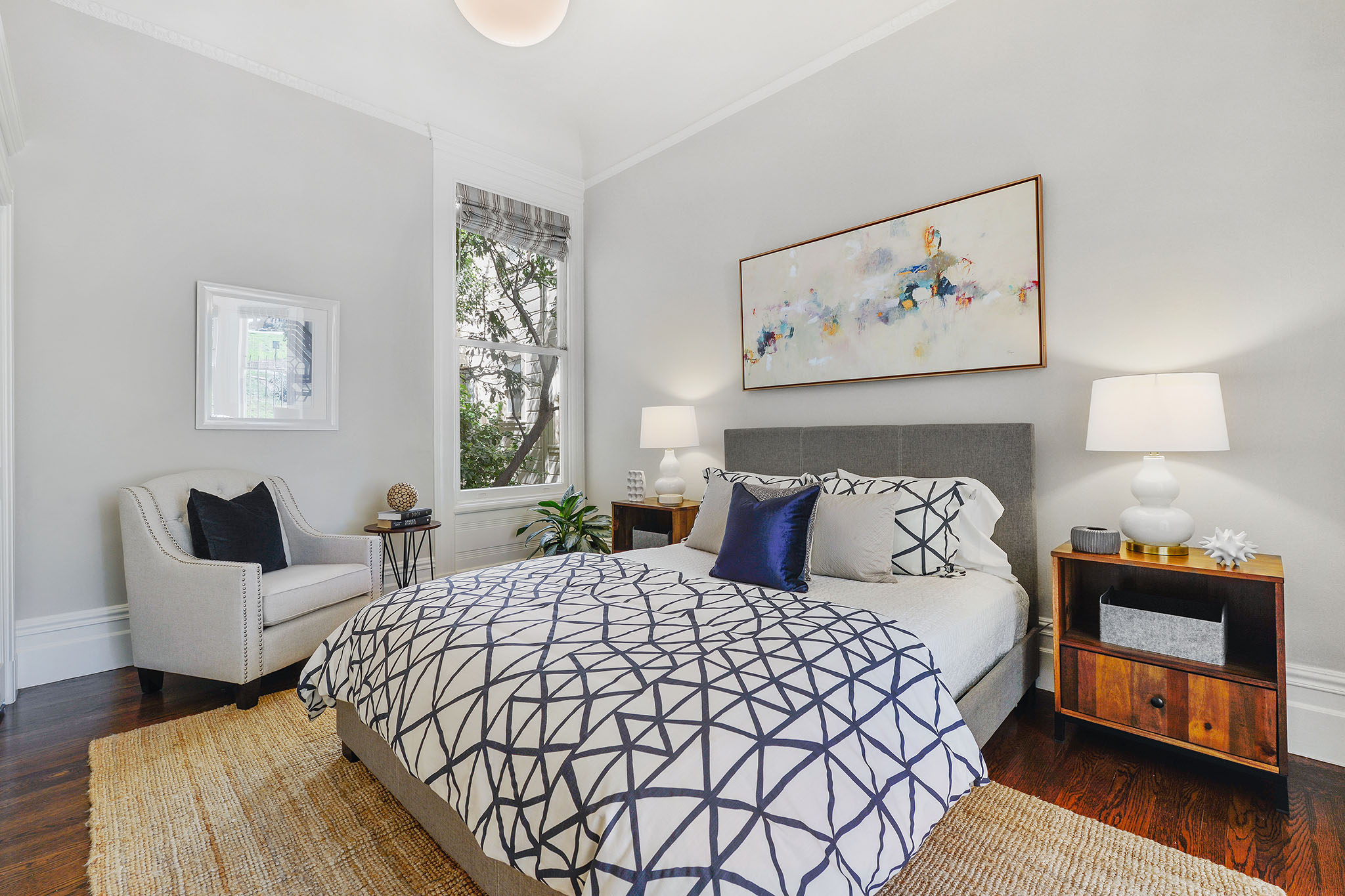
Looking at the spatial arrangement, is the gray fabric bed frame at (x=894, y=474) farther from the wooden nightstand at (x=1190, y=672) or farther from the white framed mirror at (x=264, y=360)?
the white framed mirror at (x=264, y=360)

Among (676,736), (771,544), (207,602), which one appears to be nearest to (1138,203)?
(771,544)

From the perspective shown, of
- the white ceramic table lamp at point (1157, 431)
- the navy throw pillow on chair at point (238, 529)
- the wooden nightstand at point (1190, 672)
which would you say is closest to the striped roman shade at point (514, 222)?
the navy throw pillow on chair at point (238, 529)

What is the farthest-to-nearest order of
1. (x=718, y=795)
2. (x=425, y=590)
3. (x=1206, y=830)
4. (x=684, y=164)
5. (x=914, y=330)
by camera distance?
(x=684, y=164)
(x=914, y=330)
(x=425, y=590)
(x=1206, y=830)
(x=718, y=795)

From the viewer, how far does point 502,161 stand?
4211 mm

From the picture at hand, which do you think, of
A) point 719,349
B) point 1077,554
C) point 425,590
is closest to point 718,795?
point 425,590

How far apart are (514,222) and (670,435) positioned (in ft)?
6.42

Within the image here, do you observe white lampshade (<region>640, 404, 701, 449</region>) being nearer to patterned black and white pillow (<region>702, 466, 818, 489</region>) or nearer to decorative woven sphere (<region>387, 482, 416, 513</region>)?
patterned black and white pillow (<region>702, 466, 818, 489</region>)

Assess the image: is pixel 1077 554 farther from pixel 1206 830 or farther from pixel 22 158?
pixel 22 158

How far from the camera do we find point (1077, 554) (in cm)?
208

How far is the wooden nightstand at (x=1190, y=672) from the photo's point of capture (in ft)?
5.72

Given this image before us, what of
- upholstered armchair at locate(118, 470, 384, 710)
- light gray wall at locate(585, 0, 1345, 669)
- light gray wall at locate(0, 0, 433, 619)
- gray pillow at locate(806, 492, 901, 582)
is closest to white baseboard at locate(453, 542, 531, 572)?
light gray wall at locate(0, 0, 433, 619)

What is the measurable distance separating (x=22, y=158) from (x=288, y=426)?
148 centimetres

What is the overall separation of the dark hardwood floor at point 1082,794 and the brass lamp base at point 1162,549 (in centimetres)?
61

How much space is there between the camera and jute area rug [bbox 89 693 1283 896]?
4.75 ft
